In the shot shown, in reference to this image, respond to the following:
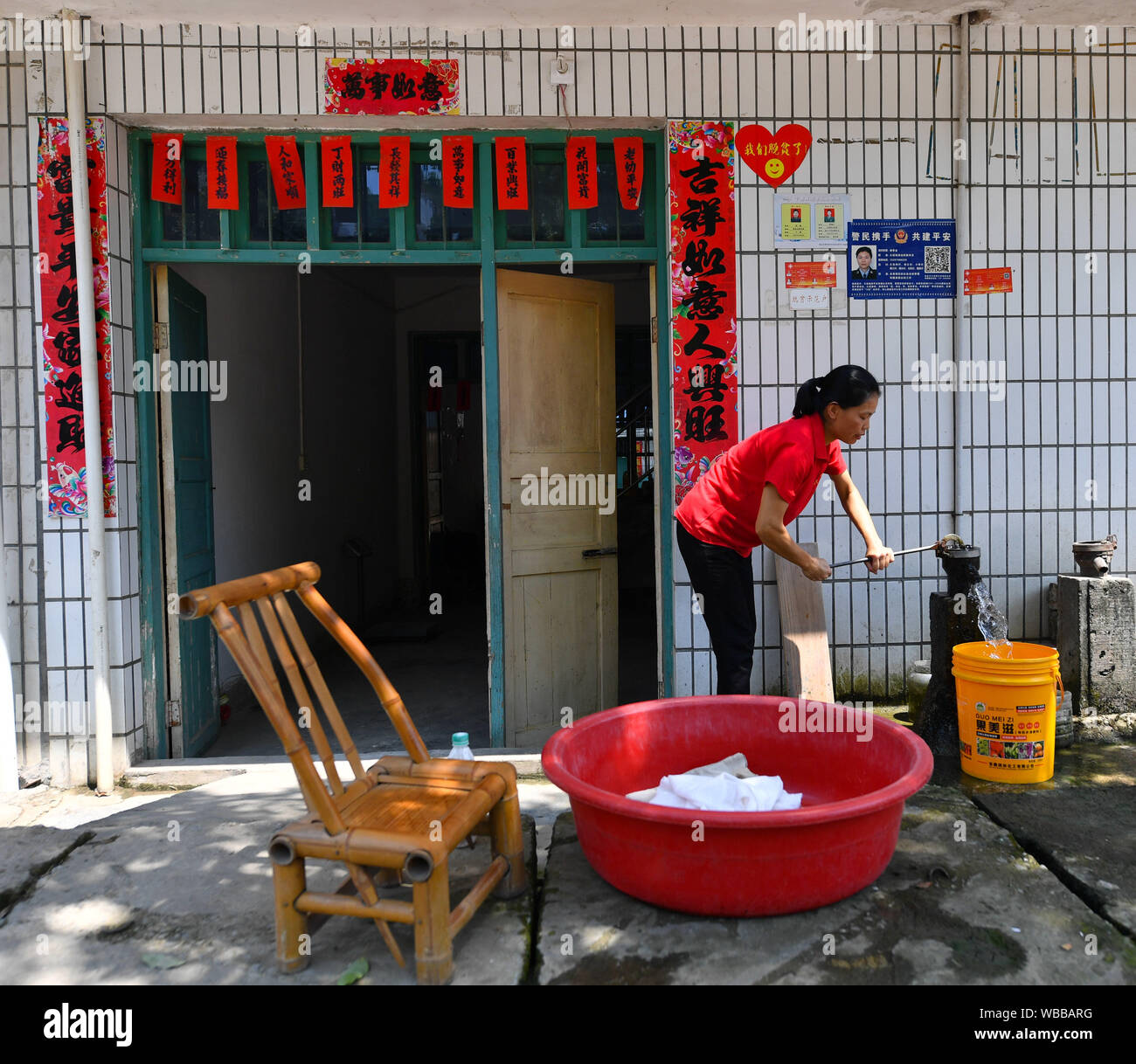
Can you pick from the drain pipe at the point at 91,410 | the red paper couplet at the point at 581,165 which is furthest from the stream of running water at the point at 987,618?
the drain pipe at the point at 91,410

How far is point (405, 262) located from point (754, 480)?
6.96 feet

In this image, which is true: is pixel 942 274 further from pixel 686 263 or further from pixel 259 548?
pixel 259 548

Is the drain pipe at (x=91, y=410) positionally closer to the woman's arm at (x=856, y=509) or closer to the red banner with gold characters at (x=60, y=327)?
the red banner with gold characters at (x=60, y=327)

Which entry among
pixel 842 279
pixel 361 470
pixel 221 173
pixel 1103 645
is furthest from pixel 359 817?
pixel 361 470

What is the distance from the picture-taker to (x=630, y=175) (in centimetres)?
435

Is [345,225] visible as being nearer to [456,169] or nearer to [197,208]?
[456,169]

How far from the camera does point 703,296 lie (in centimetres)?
429

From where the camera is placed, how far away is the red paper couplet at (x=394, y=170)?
14.0 feet

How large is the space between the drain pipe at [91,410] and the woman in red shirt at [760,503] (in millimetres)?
2658

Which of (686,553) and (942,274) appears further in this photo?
(942,274)

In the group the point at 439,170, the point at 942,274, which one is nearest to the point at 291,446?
the point at 439,170

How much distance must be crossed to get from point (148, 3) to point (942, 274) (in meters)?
3.97

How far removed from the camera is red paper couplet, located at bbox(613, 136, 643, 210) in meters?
4.33

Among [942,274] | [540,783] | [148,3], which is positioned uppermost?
[148,3]
